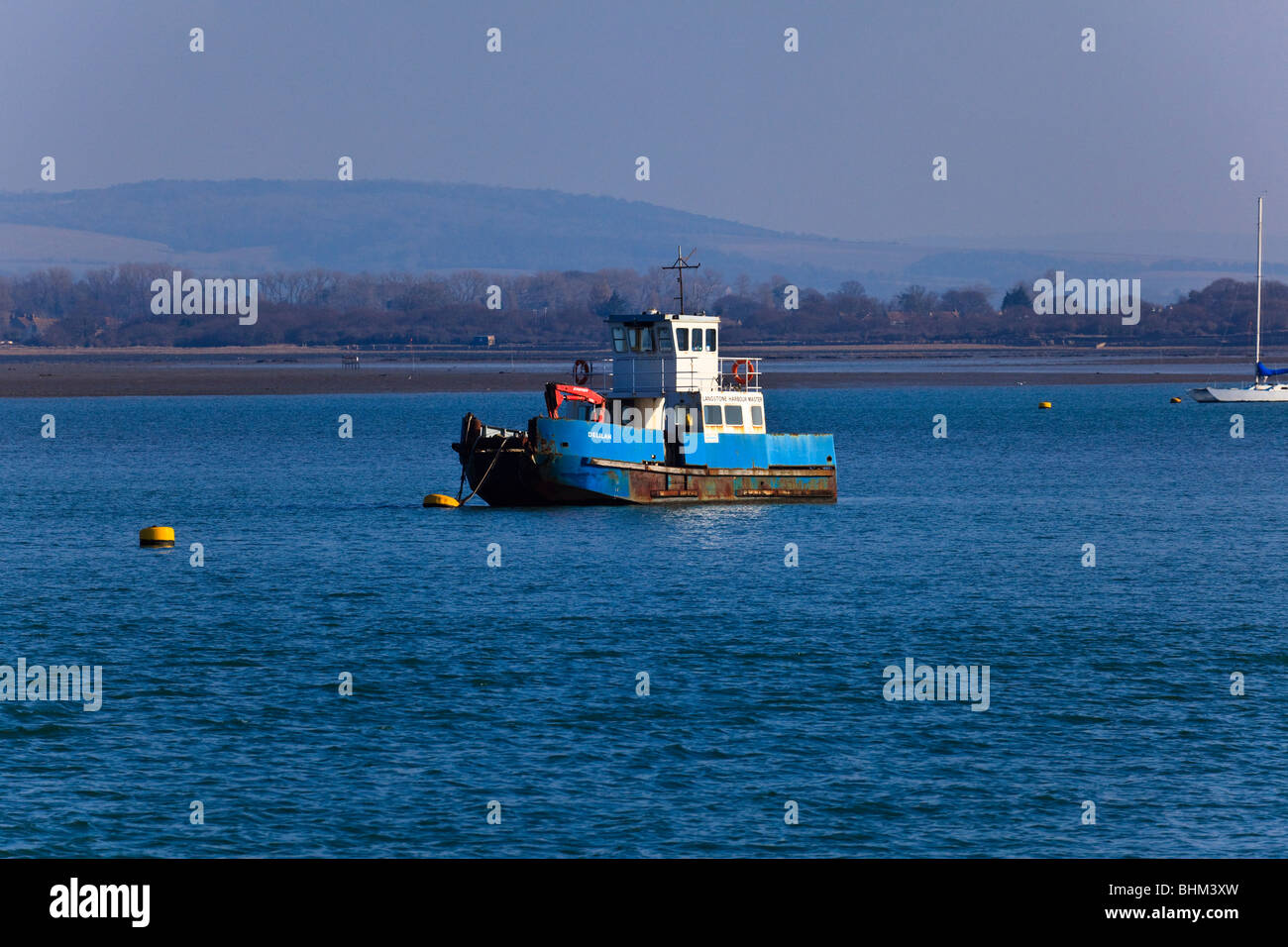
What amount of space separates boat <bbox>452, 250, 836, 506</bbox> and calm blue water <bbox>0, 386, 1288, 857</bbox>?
1.65 metres

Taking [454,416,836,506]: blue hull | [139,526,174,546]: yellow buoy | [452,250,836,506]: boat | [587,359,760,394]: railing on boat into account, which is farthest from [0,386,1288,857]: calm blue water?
[587,359,760,394]: railing on boat

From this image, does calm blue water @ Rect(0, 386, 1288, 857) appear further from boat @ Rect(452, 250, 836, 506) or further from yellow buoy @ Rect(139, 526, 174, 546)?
boat @ Rect(452, 250, 836, 506)

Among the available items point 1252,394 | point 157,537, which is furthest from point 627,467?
point 1252,394

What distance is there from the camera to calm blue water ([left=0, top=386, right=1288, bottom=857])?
25.1 m

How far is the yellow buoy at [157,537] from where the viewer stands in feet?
202

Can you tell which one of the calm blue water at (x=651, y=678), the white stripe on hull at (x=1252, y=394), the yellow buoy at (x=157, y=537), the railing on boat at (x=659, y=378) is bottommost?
the calm blue water at (x=651, y=678)

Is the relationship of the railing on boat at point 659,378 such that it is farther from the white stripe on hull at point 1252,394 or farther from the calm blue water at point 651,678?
the white stripe on hull at point 1252,394

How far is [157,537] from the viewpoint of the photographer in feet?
202

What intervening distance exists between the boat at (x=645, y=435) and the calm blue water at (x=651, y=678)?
165 cm

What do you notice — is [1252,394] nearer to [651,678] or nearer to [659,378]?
[659,378]

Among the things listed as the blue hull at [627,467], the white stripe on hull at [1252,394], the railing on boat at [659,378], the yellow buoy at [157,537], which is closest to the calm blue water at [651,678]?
the yellow buoy at [157,537]

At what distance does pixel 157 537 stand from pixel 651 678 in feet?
106

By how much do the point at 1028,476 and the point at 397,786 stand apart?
74.8 m
